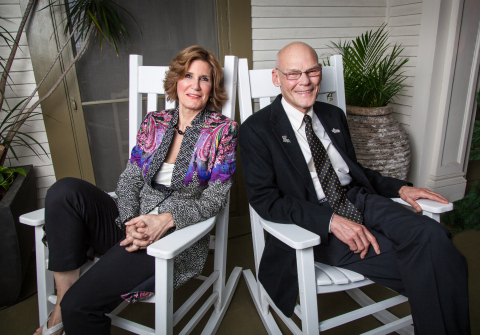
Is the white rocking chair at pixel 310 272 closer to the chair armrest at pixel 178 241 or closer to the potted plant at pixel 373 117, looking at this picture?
the chair armrest at pixel 178 241

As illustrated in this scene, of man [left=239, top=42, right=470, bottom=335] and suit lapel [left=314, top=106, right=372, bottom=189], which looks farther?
suit lapel [left=314, top=106, right=372, bottom=189]

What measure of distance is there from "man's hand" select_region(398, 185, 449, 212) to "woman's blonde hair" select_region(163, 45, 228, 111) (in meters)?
1.02

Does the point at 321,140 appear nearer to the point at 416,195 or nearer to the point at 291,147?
the point at 291,147

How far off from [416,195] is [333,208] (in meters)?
0.39

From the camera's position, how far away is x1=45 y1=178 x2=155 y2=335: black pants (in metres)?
1.31

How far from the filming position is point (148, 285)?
1.41m

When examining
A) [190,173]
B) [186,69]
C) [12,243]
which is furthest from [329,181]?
[12,243]

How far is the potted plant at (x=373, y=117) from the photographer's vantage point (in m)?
2.61

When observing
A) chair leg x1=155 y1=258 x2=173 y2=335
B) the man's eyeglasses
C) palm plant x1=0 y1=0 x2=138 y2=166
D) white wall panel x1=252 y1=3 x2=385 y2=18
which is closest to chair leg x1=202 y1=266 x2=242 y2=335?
chair leg x1=155 y1=258 x2=173 y2=335

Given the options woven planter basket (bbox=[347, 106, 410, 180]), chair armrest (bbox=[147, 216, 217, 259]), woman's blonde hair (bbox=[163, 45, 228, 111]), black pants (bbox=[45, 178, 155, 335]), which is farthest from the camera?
woven planter basket (bbox=[347, 106, 410, 180])

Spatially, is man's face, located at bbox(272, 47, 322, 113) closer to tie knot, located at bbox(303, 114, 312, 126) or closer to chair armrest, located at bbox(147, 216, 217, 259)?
tie knot, located at bbox(303, 114, 312, 126)

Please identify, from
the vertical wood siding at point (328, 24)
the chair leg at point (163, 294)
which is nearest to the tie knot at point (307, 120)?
the chair leg at point (163, 294)

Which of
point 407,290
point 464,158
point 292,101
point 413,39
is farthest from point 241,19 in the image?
point 464,158

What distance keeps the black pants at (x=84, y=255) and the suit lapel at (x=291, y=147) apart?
30.2 inches
